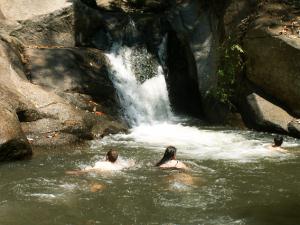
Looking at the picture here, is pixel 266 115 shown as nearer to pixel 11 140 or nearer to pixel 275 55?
pixel 275 55

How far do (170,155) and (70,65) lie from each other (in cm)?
570

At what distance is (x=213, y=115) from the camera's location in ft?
50.6

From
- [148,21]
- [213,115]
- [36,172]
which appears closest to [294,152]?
[213,115]

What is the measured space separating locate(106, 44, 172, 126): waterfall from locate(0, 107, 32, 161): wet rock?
4.59 meters

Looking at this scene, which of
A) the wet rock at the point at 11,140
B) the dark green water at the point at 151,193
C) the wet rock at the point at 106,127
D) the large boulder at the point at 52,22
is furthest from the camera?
the large boulder at the point at 52,22

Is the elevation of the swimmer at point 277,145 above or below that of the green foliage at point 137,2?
below

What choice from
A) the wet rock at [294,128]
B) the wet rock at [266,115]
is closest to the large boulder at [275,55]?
the wet rock at [266,115]

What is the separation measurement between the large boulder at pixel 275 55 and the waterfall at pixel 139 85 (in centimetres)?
295

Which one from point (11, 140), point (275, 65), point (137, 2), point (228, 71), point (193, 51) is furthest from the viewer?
point (137, 2)

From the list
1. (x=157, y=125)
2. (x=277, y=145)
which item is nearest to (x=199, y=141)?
(x=277, y=145)

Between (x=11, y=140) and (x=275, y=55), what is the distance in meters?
7.17

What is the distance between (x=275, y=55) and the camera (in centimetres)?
1364

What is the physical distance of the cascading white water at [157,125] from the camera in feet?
37.8

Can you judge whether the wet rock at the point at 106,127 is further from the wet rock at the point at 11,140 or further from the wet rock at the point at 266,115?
the wet rock at the point at 266,115
